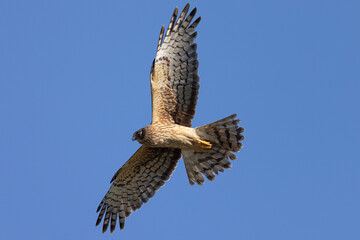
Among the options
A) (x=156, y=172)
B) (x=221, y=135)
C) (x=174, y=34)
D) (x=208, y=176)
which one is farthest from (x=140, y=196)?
(x=174, y=34)

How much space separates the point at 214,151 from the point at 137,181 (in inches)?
63.6

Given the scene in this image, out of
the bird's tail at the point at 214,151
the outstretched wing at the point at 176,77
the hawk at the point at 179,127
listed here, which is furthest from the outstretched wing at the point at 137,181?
the outstretched wing at the point at 176,77

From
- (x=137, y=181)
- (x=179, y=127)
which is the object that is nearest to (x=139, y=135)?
(x=179, y=127)

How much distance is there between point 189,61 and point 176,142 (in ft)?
4.54

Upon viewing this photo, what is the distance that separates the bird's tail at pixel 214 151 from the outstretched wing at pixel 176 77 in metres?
0.50

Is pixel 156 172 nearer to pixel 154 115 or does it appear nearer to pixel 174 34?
pixel 154 115

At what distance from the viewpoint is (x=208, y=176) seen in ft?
33.7

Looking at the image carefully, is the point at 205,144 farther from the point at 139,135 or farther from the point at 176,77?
the point at 176,77

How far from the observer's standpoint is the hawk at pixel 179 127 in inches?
387

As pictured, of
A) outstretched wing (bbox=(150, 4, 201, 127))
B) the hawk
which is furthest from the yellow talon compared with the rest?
outstretched wing (bbox=(150, 4, 201, 127))

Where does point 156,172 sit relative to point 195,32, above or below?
below

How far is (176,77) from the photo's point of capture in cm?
1006

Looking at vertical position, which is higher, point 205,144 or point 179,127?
point 179,127

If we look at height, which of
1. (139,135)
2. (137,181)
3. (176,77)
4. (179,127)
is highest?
(176,77)
